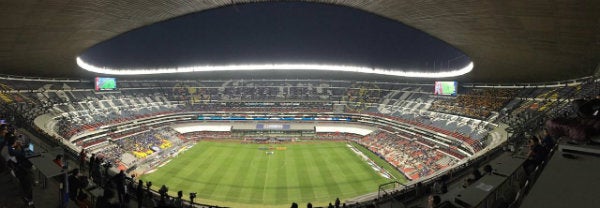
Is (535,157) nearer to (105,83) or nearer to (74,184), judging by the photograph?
(74,184)

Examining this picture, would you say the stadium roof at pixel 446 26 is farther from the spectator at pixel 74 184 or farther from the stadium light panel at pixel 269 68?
the stadium light panel at pixel 269 68

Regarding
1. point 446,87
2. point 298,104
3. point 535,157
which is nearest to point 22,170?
point 535,157

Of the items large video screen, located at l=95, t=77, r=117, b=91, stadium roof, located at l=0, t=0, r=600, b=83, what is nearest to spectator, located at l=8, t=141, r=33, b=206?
stadium roof, located at l=0, t=0, r=600, b=83

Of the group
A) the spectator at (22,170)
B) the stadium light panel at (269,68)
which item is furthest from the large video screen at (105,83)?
the spectator at (22,170)

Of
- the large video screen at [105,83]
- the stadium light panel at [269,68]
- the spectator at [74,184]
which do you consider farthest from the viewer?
the stadium light panel at [269,68]

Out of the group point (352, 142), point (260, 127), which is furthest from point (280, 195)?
point (260, 127)

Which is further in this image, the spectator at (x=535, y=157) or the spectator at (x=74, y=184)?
the spectator at (x=74, y=184)

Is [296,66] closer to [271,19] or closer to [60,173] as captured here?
[271,19]
